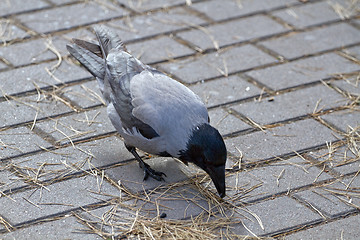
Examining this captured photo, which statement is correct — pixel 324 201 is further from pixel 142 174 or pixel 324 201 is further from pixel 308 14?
pixel 308 14

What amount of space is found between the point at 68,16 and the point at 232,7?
1.64 m

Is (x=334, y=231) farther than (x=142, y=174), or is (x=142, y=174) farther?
(x=142, y=174)

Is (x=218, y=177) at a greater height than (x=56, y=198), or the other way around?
(x=218, y=177)

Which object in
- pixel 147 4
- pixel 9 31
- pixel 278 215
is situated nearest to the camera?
pixel 278 215

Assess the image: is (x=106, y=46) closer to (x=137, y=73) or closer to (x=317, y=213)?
(x=137, y=73)

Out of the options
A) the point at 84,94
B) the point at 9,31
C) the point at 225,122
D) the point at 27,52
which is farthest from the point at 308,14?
the point at 9,31

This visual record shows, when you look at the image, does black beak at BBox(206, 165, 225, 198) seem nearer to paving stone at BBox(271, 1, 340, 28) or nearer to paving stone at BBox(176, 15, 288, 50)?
paving stone at BBox(176, 15, 288, 50)

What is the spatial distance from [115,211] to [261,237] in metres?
0.86

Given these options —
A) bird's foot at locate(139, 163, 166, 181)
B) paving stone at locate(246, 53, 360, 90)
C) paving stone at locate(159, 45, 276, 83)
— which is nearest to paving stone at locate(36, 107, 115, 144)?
bird's foot at locate(139, 163, 166, 181)

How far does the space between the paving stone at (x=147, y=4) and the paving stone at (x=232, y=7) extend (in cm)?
22

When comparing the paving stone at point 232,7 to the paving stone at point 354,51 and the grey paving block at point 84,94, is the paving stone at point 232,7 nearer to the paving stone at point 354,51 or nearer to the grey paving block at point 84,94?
the paving stone at point 354,51

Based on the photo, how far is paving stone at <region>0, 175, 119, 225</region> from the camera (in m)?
3.82

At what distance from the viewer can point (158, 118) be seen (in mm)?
4117

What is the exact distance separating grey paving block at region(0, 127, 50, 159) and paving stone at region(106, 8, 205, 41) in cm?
170
